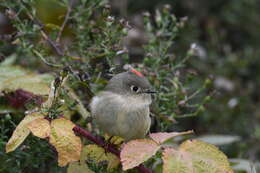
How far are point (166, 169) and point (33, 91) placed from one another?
1.18 meters

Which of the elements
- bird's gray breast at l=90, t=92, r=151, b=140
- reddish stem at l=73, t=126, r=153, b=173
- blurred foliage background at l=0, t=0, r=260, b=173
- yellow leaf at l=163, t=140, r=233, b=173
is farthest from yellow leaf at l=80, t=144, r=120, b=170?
yellow leaf at l=163, t=140, r=233, b=173

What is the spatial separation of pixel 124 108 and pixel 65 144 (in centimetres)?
57

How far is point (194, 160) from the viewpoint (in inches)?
83.4

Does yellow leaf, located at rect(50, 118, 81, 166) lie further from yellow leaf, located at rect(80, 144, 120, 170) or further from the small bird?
the small bird

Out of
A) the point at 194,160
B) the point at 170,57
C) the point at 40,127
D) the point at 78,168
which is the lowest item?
the point at 78,168

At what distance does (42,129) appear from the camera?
2139 millimetres

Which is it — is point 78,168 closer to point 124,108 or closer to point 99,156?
point 99,156

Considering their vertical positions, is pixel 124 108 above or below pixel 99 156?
above

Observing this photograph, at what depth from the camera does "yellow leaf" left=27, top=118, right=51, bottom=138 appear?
210 centimetres

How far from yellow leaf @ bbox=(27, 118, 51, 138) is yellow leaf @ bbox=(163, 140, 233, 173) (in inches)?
23.5

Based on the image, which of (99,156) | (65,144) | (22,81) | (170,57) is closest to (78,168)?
(99,156)

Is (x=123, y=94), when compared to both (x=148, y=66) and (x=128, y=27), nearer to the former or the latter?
(x=128, y=27)

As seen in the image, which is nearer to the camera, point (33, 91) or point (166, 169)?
point (166, 169)

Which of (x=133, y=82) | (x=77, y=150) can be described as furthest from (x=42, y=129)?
(x=133, y=82)
